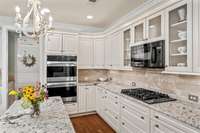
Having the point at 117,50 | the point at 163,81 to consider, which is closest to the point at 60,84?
the point at 117,50

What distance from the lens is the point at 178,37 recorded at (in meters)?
1.96

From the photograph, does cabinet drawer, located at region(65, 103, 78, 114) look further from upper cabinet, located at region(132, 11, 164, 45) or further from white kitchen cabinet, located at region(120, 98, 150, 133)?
upper cabinet, located at region(132, 11, 164, 45)

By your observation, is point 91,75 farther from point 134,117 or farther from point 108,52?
point 134,117

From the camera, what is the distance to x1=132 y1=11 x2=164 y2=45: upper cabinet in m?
2.25

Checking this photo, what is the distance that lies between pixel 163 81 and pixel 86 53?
2.53m

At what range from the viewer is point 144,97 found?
2.17 metres

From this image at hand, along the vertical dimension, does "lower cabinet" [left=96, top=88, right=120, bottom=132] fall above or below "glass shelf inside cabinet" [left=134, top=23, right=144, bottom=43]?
below

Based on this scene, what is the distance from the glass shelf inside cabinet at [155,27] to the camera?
2.29 metres

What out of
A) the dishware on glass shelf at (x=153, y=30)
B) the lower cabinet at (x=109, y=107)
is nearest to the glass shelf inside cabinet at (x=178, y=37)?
the dishware on glass shelf at (x=153, y=30)

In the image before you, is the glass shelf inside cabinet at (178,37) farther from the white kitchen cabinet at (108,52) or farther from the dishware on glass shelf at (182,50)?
the white kitchen cabinet at (108,52)

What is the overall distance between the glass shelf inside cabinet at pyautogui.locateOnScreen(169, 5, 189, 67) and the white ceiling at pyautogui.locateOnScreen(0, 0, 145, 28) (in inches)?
37.4

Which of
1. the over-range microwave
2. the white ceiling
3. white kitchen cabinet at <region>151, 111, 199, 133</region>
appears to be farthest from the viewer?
the white ceiling

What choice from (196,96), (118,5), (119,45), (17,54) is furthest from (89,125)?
(17,54)

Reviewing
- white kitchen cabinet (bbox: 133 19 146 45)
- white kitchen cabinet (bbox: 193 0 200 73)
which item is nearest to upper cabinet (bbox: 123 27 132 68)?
white kitchen cabinet (bbox: 133 19 146 45)
